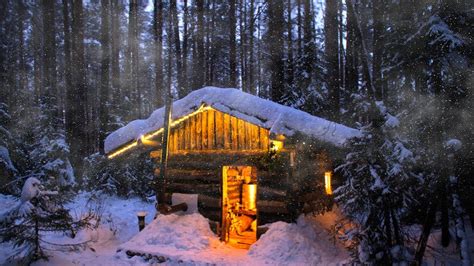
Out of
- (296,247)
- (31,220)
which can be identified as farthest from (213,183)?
(31,220)

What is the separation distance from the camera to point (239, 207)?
13117 mm

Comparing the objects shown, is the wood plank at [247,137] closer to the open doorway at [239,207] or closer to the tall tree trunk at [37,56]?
the open doorway at [239,207]

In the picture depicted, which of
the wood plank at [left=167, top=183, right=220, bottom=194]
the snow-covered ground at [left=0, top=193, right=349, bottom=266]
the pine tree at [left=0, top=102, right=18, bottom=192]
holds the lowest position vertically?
the snow-covered ground at [left=0, top=193, right=349, bottom=266]

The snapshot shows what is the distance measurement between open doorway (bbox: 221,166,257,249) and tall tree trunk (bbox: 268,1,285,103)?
8.20 m

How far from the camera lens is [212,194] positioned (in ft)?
37.0

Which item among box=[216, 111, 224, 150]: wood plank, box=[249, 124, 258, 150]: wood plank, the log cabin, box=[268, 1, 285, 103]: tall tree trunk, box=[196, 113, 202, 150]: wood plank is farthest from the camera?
box=[268, 1, 285, 103]: tall tree trunk

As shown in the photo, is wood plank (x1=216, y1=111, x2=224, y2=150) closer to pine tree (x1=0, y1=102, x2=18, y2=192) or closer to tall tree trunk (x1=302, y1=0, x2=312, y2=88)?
tall tree trunk (x1=302, y1=0, x2=312, y2=88)

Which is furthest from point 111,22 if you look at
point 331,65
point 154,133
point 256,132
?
point 256,132

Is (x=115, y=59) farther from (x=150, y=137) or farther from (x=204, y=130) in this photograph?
(x=204, y=130)

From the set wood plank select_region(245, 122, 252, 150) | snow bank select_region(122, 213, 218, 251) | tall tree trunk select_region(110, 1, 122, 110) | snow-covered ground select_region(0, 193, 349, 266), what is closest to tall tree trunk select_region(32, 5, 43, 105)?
tall tree trunk select_region(110, 1, 122, 110)

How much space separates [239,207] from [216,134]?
11.5 feet

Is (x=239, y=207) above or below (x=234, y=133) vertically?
below

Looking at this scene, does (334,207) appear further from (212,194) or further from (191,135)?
(191,135)

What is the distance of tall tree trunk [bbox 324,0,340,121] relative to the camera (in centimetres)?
2238
